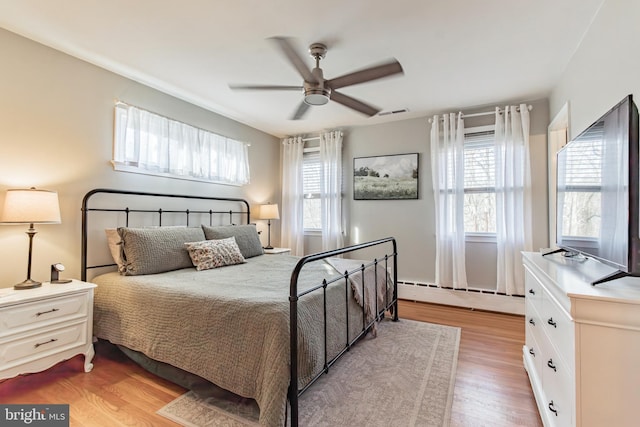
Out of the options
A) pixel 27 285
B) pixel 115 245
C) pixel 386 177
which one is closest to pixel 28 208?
pixel 27 285

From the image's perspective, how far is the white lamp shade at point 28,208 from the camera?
2004 millimetres

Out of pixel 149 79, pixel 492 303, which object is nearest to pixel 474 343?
pixel 492 303

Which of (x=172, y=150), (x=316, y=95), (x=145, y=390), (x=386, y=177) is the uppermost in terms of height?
(x=316, y=95)

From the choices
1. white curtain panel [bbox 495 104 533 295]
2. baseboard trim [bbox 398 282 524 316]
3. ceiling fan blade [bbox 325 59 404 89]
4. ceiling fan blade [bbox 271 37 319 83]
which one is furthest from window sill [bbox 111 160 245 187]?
white curtain panel [bbox 495 104 533 295]

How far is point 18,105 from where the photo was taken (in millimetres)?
2299

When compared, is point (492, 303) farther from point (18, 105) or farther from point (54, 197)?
point (18, 105)

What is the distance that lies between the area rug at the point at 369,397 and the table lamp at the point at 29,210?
152 centimetres

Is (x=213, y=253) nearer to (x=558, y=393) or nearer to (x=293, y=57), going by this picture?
(x=293, y=57)

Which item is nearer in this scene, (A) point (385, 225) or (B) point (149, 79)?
(B) point (149, 79)

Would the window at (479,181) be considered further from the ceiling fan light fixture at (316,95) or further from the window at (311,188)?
the ceiling fan light fixture at (316,95)

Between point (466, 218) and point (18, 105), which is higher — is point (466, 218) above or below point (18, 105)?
below

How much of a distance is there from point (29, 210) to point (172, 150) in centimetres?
154

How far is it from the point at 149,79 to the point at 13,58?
3.25 feet

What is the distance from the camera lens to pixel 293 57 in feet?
6.38
